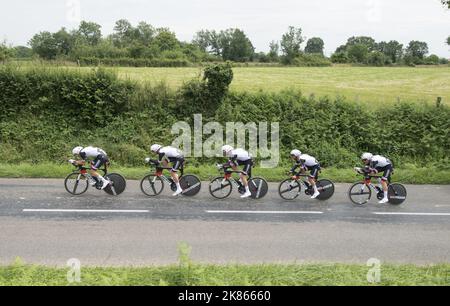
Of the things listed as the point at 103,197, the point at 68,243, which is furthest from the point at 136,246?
the point at 103,197

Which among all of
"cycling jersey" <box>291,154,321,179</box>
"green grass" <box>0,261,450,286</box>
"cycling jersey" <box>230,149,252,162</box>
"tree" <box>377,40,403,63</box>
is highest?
"tree" <box>377,40,403,63</box>

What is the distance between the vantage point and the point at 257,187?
530 inches

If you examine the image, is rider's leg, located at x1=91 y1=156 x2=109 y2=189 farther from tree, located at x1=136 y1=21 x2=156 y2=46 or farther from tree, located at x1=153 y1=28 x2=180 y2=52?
tree, located at x1=136 y1=21 x2=156 y2=46

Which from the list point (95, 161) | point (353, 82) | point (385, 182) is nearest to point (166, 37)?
point (353, 82)

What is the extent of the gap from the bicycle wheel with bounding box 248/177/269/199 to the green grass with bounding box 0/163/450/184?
7.96 feet

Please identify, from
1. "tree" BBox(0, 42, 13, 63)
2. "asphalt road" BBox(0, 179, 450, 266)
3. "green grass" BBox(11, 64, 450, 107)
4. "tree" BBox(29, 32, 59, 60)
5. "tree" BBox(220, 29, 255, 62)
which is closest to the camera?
"asphalt road" BBox(0, 179, 450, 266)

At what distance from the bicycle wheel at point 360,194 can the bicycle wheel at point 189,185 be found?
421cm

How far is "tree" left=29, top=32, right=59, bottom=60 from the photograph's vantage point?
1533 inches

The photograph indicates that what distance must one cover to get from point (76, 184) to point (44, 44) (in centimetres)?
2969

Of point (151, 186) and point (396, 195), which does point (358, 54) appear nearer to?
point (396, 195)

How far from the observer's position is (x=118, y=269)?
23.8 feet

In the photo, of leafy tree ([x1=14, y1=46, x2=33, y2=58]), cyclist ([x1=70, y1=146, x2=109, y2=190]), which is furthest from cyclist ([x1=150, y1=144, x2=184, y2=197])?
leafy tree ([x1=14, y1=46, x2=33, y2=58])

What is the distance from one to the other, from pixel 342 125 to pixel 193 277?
15.0 meters

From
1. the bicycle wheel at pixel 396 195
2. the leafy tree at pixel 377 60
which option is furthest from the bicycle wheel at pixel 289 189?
the leafy tree at pixel 377 60
